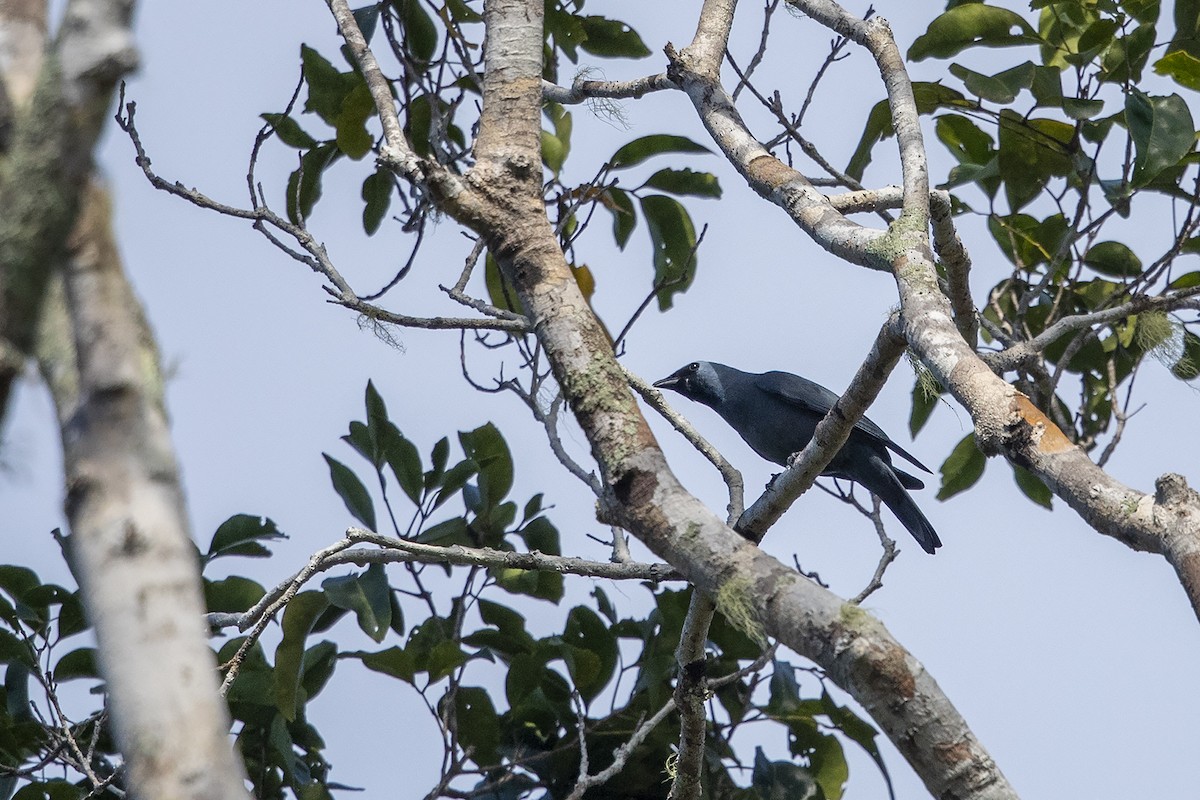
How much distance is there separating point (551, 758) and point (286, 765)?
3.30 ft

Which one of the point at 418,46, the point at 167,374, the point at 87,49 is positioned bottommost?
the point at 167,374

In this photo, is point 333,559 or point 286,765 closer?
point 333,559

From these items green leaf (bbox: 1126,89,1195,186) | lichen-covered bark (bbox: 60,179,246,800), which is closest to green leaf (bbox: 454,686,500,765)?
green leaf (bbox: 1126,89,1195,186)

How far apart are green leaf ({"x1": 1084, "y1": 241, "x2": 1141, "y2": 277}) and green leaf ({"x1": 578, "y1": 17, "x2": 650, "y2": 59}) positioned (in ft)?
6.85

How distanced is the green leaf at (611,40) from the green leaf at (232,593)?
2.53m

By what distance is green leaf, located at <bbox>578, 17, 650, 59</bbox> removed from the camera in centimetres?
504

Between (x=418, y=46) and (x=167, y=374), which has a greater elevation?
(x=418, y=46)

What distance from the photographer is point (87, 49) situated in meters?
1.34

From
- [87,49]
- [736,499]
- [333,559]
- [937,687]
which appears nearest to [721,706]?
[736,499]

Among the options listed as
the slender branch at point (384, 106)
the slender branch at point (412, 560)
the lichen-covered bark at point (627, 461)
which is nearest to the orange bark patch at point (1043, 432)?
the lichen-covered bark at point (627, 461)

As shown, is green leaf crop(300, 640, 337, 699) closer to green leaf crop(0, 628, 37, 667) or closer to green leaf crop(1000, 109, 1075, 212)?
green leaf crop(0, 628, 37, 667)

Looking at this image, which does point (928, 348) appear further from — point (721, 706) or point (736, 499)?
point (721, 706)

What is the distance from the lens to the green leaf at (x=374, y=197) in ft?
17.1

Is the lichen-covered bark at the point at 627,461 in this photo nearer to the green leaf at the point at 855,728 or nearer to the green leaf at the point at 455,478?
the green leaf at the point at 455,478
